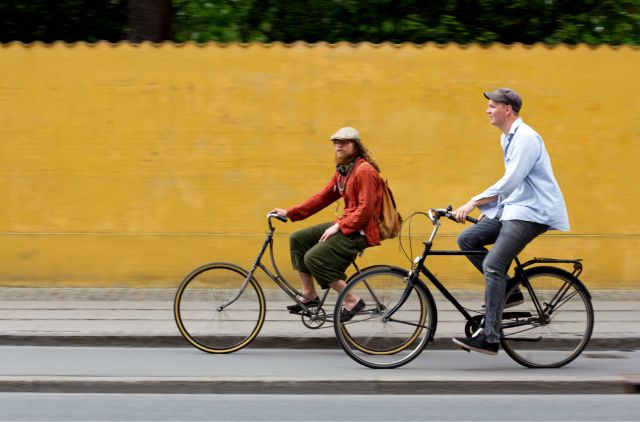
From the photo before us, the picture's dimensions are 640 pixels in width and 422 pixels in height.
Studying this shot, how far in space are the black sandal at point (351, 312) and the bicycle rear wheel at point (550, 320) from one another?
3.36 ft

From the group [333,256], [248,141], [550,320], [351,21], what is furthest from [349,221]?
[351,21]

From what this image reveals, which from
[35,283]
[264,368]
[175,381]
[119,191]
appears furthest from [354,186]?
[35,283]

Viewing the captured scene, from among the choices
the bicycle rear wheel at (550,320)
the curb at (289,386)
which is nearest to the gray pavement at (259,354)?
the curb at (289,386)

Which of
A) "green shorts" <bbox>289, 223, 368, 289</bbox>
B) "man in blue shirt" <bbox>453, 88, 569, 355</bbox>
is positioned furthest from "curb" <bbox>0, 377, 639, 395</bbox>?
"green shorts" <bbox>289, 223, 368, 289</bbox>

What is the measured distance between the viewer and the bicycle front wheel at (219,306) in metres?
7.57

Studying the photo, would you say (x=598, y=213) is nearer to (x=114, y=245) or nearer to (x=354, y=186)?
(x=354, y=186)

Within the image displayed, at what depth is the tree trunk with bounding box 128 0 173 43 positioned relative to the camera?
451 inches

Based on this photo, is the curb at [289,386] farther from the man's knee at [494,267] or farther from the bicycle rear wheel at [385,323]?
the man's knee at [494,267]

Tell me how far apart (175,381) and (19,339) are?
2.09m

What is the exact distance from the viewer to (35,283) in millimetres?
10523

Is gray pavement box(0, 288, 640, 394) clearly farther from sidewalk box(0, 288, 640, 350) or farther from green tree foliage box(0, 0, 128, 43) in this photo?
green tree foliage box(0, 0, 128, 43)

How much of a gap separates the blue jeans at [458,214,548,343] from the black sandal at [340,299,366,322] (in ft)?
2.89

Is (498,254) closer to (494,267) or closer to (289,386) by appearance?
(494,267)

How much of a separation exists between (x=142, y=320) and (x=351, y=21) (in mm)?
5027
